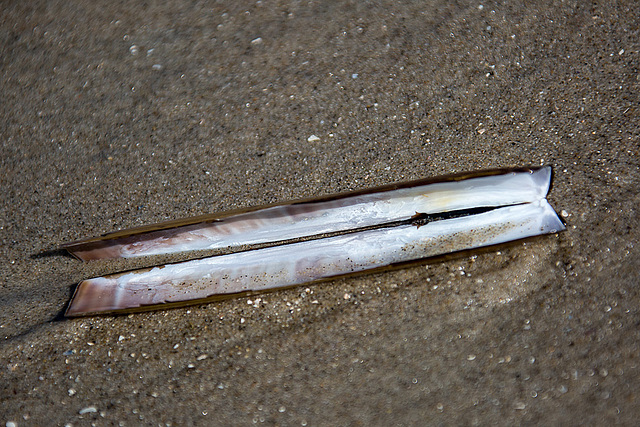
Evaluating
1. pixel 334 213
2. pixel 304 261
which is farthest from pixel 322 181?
pixel 304 261

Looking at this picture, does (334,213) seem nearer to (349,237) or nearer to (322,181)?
(349,237)

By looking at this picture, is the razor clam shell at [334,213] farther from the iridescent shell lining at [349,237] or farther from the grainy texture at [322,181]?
the grainy texture at [322,181]

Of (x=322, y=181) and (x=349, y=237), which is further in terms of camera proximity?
(x=322, y=181)

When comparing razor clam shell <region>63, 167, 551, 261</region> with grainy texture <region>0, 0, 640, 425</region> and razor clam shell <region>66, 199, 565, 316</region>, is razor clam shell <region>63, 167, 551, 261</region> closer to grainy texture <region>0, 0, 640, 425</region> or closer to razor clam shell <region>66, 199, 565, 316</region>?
razor clam shell <region>66, 199, 565, 316</region>

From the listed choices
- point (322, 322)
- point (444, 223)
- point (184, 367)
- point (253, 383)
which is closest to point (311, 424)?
point (253, 383)

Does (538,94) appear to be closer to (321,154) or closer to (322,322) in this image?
(321,154)

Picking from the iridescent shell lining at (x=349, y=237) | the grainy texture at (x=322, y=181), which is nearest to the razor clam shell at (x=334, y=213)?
the iridescent shell lining at (x=349, y=237)
